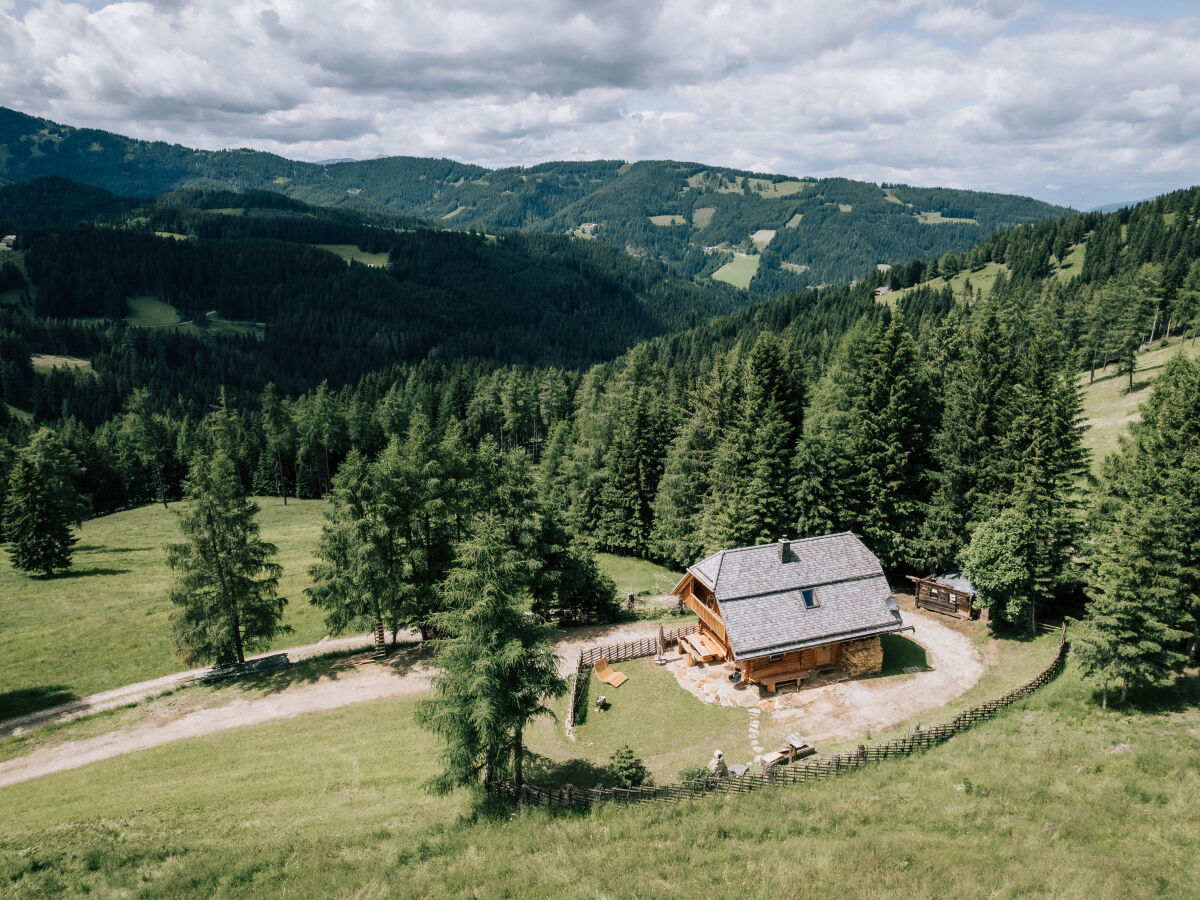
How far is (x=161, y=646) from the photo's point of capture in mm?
41125

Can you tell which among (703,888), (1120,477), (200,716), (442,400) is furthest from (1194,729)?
(442,400)

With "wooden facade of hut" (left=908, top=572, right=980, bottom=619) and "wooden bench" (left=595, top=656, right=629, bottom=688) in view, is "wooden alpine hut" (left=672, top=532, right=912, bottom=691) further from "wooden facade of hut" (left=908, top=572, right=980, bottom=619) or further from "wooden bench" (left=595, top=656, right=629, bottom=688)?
"wooden facade of hut" (left=908, top=572, right=980, bottom=619)

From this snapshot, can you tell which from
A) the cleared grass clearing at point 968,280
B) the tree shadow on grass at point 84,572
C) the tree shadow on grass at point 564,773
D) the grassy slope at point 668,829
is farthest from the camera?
the cleared grass clearing at point 968,280

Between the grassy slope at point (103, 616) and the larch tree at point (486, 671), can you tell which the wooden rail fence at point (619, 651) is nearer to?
the larch tree at point (486, 671)

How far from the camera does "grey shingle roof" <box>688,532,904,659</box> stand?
105ft

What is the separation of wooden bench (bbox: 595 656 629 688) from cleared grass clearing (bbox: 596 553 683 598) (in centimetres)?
1375

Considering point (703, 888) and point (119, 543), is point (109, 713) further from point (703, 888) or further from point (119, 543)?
point (119, 543)

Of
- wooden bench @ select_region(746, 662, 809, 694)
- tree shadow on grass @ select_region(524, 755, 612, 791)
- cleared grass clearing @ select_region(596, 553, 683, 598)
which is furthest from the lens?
cleared grass clearing @ select_region(596, 553, 683, 598)

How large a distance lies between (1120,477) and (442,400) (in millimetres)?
102707

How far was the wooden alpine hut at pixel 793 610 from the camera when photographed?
105 feet

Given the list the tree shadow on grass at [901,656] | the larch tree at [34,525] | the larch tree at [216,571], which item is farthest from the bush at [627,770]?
the larch tree at [34,525]

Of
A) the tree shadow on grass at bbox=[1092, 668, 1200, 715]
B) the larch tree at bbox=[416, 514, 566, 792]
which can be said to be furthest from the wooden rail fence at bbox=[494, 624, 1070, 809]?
the tree shadow on grass at bbox=[1092, 668, 1200, 715]

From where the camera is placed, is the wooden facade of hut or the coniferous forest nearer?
the coniferous forest

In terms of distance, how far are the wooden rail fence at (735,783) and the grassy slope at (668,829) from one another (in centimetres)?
76
